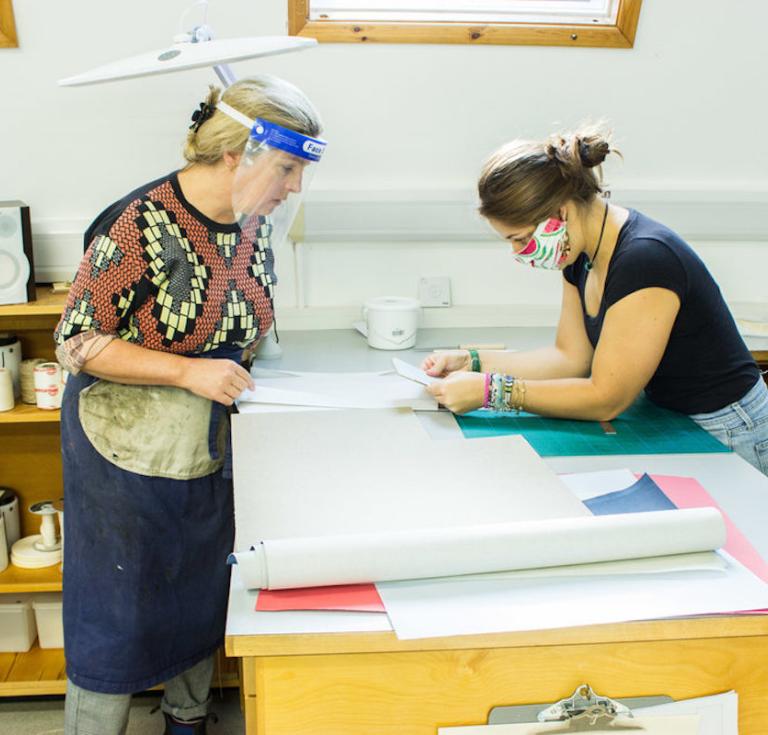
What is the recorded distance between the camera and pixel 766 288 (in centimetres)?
238

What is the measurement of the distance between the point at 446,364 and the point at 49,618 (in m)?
1.31

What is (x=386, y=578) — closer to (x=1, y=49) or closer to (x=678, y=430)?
(x=678, y=430)

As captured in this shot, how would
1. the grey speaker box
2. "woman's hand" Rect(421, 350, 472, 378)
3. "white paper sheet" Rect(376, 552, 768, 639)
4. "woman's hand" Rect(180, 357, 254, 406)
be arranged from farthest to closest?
→ the grey speaker box
"woman's hand" Rect(421, 350, 472, 378)
"woman's hand" Rect(180, 357, 254, 406)
"white paper sheet" Rect(376, 552, 768, 639)

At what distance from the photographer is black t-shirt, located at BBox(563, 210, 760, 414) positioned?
4.44ft

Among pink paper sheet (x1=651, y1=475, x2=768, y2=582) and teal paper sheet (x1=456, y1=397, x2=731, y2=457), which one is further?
teal paper sheet (x1=456, y1=397, x2=731, y2=457)

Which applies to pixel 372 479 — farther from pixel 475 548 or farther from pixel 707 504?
pixel 707 504

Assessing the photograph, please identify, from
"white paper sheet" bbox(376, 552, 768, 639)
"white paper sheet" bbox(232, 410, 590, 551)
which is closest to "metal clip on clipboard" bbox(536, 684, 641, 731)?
"white paper sheet" bbox(376, 552, 768, 639)

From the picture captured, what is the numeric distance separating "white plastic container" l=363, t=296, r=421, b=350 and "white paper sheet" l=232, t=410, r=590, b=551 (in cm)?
56

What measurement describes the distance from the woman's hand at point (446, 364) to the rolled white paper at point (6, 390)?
1.02m

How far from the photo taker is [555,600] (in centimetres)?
88

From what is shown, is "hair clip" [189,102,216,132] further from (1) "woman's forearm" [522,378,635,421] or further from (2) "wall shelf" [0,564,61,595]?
(2) "wall shelf" [0,564,61,595]

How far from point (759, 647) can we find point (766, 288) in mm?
1702

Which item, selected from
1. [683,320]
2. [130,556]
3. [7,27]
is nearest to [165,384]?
[130,556]

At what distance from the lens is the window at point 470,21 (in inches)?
81.0
